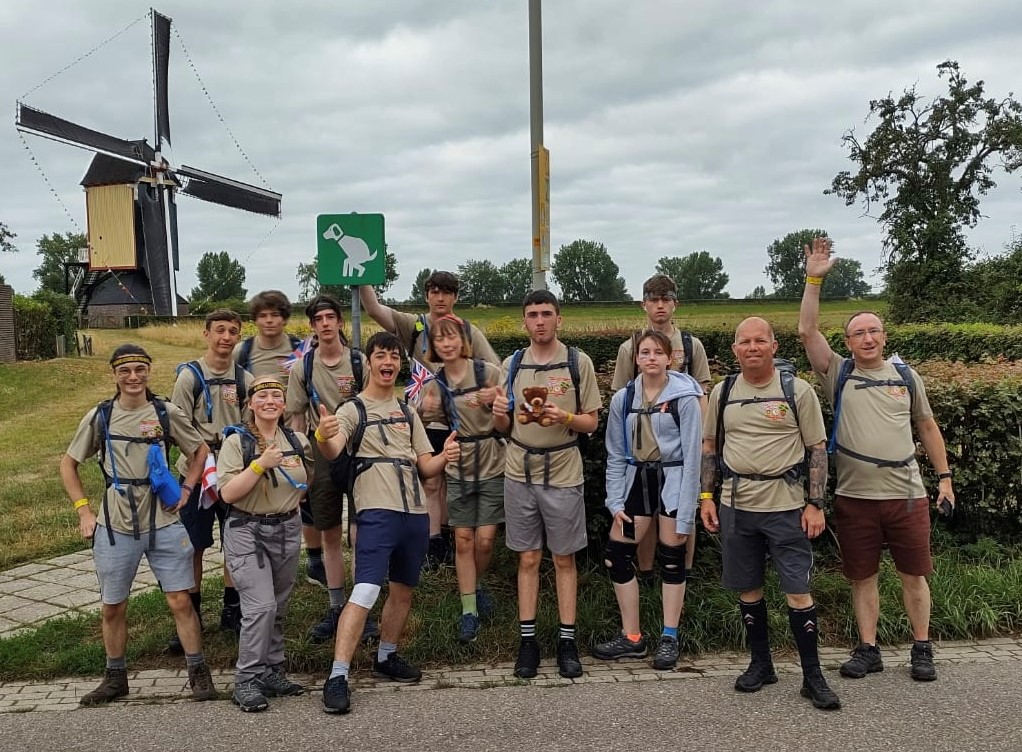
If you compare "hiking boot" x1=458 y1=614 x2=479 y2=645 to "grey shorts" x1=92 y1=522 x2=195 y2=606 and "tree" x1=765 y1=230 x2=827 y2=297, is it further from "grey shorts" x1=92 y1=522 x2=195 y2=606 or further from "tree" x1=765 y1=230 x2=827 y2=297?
"tree" x1=765 y1=230 x2=827 y2=297

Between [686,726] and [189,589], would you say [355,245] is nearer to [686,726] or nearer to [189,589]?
[189,589]

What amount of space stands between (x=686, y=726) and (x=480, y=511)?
171 centimetres

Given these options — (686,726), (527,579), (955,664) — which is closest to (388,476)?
(527,579)

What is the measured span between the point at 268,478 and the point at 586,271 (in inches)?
3141

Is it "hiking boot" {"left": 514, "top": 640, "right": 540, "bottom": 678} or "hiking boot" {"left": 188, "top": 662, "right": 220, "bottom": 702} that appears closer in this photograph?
"hiking boot" {"left": 188, "top": 662, "right": 220, "bottom": 702}

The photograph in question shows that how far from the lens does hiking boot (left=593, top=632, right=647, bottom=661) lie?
4.65 metres

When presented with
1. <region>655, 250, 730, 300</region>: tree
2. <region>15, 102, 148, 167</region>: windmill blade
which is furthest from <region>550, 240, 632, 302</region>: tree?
<region>15, 102, 148, 167</region>: windmill blade

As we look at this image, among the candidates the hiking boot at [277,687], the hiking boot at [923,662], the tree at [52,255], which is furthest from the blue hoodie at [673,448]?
the tree at [52,255]

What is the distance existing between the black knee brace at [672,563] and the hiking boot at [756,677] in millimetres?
593

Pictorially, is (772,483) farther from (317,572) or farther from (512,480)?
(317,572)

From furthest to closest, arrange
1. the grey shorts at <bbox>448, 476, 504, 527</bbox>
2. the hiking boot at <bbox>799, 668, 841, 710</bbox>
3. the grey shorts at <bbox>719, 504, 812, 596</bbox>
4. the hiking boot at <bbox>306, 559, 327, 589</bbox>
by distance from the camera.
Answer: the hiking boot at <bbox>306, 559, 327, 589</bbox> → the grey shorts at <bbox>448, 476, 504, 527</bbox> → the grey shorts at <bbox>719, 504, 812, 596</bbox> → the hiking boot at <bbox>799, 668, 841, 710</bbox>

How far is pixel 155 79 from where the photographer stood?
37812 millimetres

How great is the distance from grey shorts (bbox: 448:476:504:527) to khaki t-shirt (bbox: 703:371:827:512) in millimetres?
1426

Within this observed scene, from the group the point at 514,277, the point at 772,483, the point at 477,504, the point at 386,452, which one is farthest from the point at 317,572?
the point at 514,277
